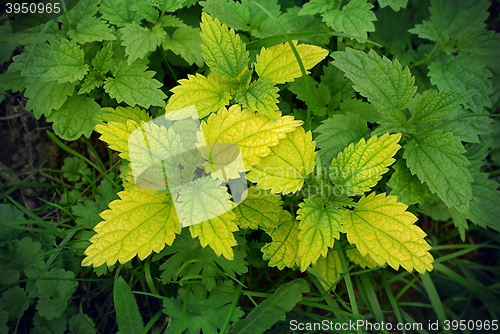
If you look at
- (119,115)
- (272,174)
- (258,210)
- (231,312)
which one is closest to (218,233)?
(258,210)

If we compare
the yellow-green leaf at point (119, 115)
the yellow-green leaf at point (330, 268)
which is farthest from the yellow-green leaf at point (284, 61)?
the yellow-green leaf at point (330, 268)

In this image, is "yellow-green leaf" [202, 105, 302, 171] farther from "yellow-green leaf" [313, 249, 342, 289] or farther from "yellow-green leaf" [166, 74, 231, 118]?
"yellow-green leaf" [313, 249, 342, 289]

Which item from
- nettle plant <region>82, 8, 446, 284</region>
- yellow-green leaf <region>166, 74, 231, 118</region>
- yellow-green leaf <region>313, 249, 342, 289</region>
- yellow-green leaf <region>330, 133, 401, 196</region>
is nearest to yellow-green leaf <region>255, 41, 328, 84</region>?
nettle plant <region>82, 8, 446, 284</region>

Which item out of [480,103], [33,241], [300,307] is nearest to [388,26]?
[480,103]

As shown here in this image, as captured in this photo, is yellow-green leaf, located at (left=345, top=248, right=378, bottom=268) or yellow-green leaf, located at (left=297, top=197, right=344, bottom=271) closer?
yellow-green leaf, located at (left=297, top=197, right=344, bottom=271)

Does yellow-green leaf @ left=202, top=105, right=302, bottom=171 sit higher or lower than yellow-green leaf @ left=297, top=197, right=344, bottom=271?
higher

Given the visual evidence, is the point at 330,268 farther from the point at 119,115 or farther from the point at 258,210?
the point at 119,115

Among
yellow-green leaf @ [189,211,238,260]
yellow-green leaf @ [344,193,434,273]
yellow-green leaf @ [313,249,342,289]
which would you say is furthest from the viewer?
yellow-green leaf @ [313,249,342,289]

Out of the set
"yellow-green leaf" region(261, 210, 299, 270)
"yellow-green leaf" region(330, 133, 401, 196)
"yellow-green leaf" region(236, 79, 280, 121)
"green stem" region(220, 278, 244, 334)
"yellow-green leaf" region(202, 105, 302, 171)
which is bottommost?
"green stem" region(220, 278, 244, 334)
